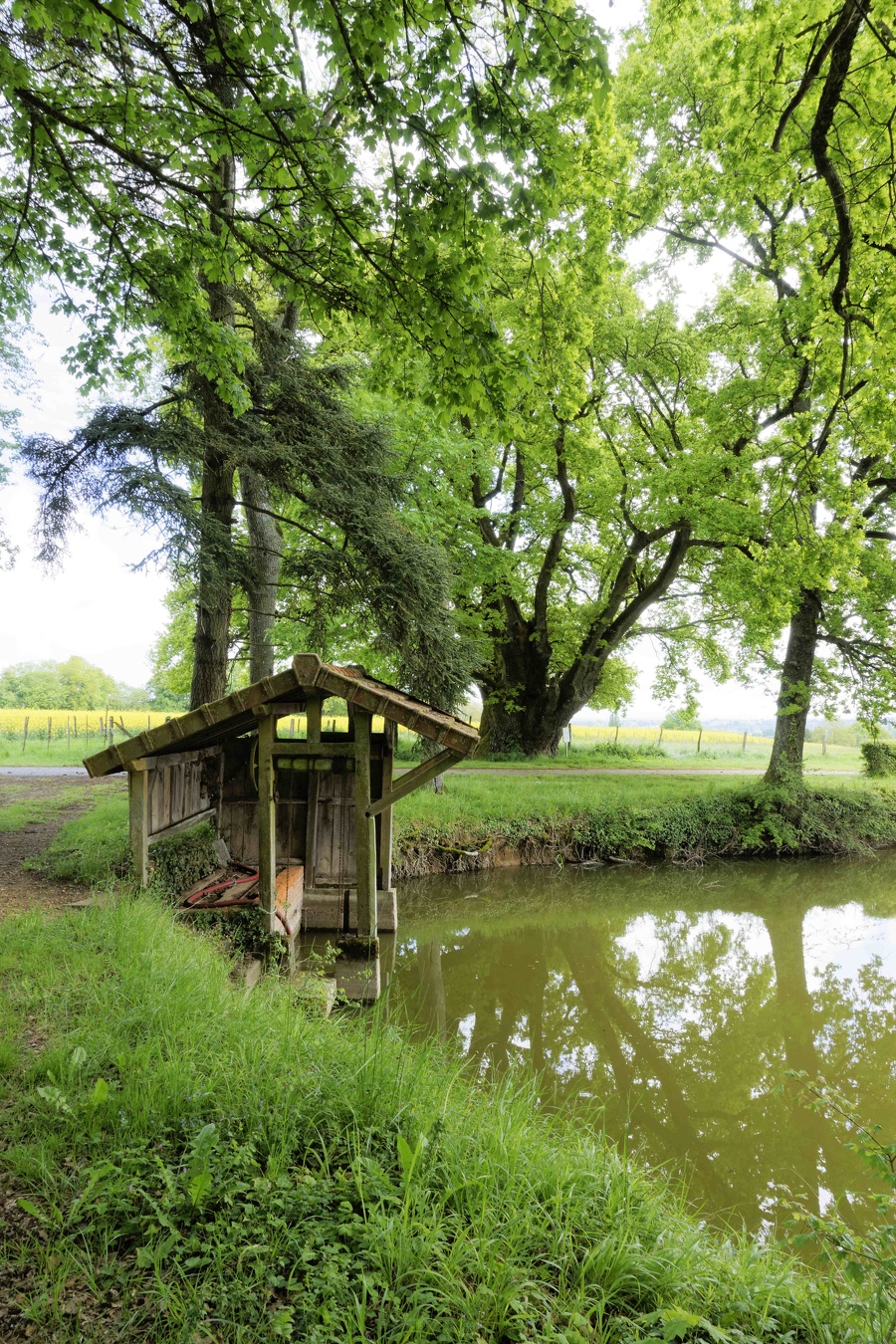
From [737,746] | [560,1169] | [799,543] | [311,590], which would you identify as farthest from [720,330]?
[737,746]

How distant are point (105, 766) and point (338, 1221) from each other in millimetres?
4218

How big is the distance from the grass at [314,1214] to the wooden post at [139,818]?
2.24 meters

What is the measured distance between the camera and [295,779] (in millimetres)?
8000

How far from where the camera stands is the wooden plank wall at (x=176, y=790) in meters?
6.27

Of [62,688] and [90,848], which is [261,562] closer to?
[90,848]

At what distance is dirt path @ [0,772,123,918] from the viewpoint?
6473 millimetres

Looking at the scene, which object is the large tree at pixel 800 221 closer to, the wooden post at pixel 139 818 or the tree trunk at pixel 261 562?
the wooden post at pixel 139 818

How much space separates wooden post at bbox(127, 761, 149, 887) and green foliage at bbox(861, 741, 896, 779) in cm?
1796

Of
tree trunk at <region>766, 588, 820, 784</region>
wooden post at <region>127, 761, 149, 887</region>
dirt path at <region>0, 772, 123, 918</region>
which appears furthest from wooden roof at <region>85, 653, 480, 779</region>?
tree trunk at <region>766, 588, 820, 784</region>

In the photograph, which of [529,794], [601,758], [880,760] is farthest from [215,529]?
[601,758]

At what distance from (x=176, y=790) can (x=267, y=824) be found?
4.84ft

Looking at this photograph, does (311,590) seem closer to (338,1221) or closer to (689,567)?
(338,1221)

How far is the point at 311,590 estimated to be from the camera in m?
9.33

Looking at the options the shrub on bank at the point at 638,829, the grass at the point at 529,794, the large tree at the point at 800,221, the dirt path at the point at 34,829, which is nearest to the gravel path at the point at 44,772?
the dirt path at the point at 34,829
